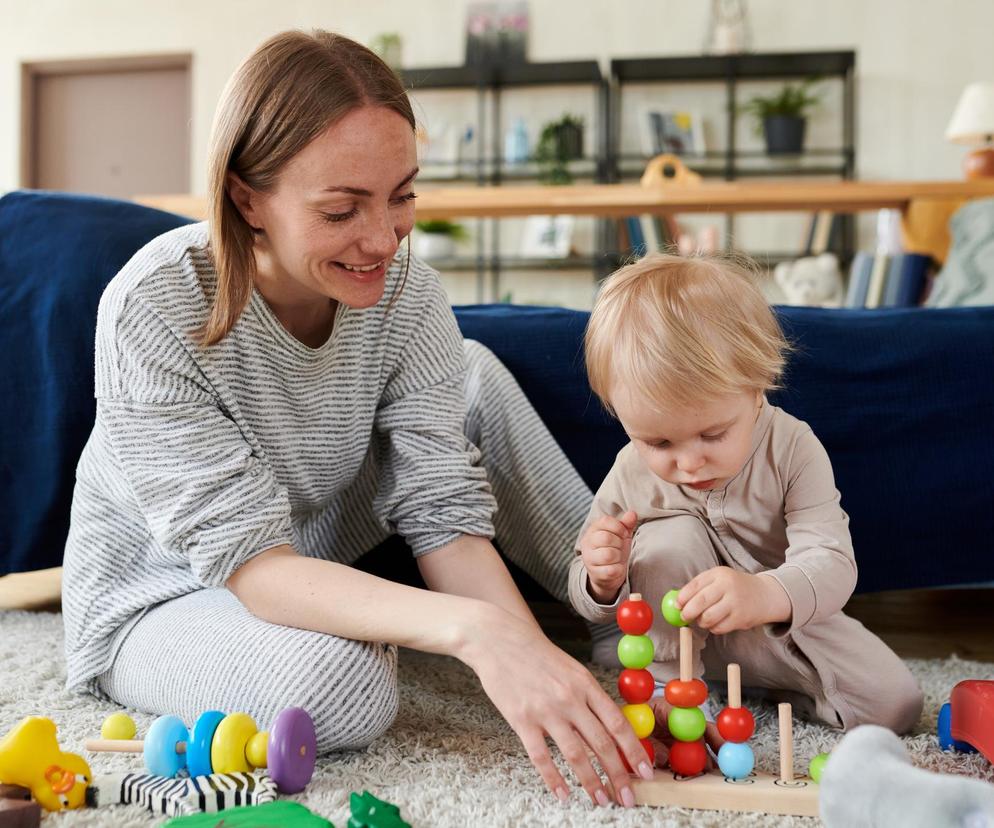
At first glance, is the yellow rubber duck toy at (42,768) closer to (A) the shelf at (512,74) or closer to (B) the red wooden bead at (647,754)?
(B) the red wooden bead at (647,754)

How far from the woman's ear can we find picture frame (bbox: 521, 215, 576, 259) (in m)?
3.83

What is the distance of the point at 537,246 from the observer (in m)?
4.89

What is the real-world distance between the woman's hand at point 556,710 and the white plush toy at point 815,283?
3286 millimetres

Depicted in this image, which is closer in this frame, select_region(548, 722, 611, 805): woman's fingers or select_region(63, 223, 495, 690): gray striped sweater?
select_region(548, 722, 611, 805): woman's fingers

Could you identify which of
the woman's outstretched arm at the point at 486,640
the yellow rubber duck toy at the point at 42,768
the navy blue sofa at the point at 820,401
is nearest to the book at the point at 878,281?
the navy blue sofa at the point at 820,401

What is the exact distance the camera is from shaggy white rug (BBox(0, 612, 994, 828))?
2.83 feet

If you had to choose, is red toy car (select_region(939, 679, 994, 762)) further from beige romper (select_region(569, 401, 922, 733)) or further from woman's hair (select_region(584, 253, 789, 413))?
woman's hair (select_region(584, 253, 789, 413))

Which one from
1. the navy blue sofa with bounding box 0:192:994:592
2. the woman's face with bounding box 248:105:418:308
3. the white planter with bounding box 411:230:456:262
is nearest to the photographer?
the woman's face with bounding box 248:105:418:308

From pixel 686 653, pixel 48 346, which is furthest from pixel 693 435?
pixel 48 346

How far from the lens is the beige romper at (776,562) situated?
108cm

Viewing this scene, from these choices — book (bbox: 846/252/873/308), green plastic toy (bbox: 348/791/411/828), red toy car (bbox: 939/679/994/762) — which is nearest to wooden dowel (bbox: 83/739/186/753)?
green plastic toy (bbox: 348/791/411/828)

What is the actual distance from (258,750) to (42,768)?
17 centimetres

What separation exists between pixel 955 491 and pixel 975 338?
22 cm

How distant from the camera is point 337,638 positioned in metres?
1.00
